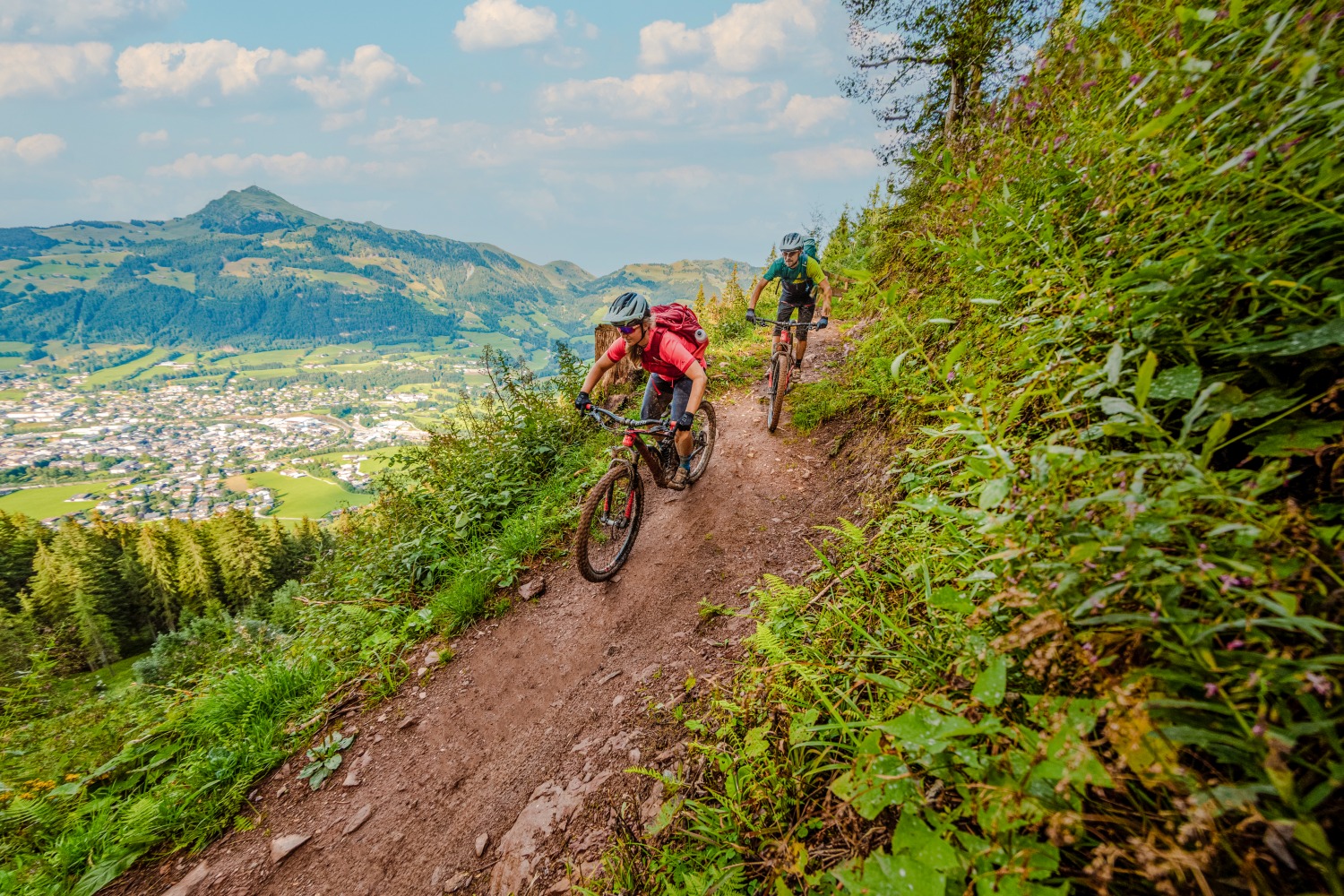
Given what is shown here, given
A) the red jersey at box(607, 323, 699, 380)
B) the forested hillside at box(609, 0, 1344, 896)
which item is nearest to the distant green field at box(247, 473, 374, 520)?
the red jersey at box(607, 323, 699, 380)

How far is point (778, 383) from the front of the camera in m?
7.84

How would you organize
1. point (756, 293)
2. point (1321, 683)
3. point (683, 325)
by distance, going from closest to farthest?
point (1321, 683)
point (683, 325)
point (756, 293)

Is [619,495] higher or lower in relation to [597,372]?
lower

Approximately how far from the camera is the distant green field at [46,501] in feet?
300

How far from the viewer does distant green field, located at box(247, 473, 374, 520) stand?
9131 cm

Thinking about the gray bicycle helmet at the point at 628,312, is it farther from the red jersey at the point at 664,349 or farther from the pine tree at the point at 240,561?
the pine tree at the point at 240,561

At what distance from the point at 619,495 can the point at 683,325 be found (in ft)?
8.14

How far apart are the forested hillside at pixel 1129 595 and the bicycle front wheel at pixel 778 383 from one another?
15.3 ft

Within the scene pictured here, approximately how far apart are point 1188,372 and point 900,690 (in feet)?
5.17

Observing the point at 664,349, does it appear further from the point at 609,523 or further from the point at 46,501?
the point at 46,501

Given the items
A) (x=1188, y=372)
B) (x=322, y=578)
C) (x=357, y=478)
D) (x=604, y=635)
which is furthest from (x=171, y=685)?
(x=357, y=478)

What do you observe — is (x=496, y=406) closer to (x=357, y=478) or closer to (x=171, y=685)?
(x=171, y=685)

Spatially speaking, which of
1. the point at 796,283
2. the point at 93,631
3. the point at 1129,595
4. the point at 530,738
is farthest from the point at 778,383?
the point at 93,631

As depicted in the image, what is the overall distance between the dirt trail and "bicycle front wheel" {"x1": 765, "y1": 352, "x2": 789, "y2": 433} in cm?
176
